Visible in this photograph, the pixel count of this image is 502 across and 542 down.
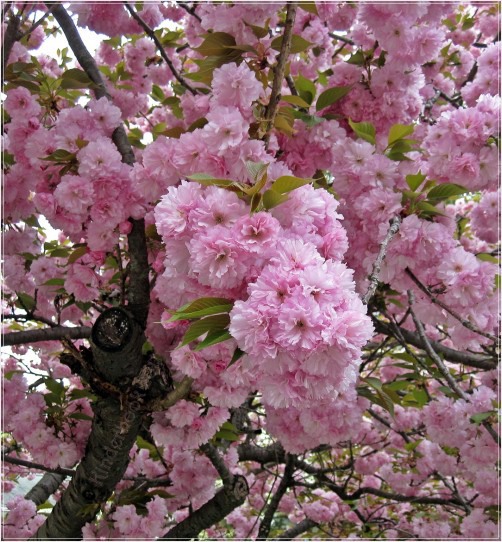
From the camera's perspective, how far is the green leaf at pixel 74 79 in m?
2.13

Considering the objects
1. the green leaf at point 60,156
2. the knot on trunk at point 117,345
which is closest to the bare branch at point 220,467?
the knot on trunk at point 117,345

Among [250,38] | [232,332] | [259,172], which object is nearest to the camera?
[232,332]

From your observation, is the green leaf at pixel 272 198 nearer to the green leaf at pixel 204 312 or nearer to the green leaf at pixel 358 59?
the green leaf at pixel 204 312

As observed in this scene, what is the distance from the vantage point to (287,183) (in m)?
1.01

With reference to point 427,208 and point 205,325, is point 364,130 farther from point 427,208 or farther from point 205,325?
point 205,325

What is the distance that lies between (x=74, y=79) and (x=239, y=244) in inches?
62.3

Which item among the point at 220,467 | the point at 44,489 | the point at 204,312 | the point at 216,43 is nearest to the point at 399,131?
the point at 216,43

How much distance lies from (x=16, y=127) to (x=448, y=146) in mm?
1633

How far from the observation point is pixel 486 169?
6.19 feet

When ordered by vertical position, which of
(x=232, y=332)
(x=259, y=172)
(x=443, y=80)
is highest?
(x=443, y=80)

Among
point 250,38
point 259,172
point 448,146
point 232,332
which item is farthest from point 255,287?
point 448,146

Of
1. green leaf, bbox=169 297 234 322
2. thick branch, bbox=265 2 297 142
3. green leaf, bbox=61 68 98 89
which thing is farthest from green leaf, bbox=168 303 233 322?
green leaf, bbox=61 68 98 89

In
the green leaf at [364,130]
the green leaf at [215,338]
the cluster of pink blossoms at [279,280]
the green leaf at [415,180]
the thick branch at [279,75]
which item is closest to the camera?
the cluster of pink blossoms at [279,280]

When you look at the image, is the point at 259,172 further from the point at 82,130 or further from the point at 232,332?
the point at 82,130
